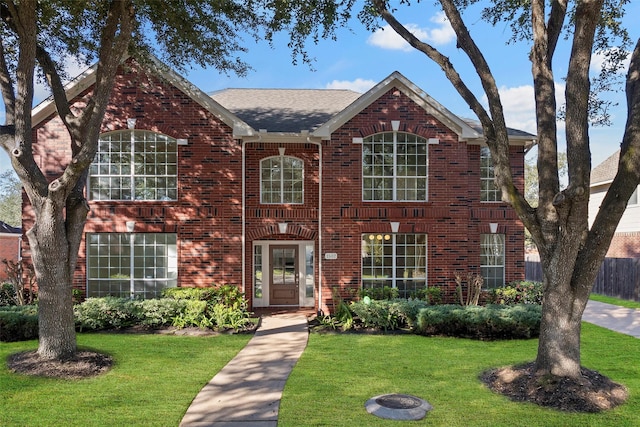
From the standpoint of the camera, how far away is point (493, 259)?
14047 mm

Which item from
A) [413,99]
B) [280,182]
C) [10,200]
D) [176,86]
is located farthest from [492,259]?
[10,200]

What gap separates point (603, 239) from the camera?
20.6ft

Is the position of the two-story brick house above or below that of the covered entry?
above

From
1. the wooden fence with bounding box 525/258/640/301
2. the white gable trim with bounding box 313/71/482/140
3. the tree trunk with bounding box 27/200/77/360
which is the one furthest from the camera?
the wooden fence with bounding box 525/258/640/301

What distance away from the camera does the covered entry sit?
45.9ft

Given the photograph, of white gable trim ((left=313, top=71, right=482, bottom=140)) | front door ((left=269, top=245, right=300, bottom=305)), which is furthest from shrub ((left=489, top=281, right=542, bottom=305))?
front door ((left=269, top=245, right=300, bottom=305))

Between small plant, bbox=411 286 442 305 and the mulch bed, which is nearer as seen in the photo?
the mulch bed

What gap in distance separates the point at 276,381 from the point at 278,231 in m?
6.50

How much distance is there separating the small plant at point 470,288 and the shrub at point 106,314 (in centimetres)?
894

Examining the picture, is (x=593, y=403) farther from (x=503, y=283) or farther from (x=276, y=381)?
(x=503, y=283)

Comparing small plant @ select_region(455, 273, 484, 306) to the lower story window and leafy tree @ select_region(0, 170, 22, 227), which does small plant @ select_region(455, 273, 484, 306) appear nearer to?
the lower story window

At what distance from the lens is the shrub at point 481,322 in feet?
33.3

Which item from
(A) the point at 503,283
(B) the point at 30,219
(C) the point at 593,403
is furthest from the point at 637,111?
(B) the point at 30,219

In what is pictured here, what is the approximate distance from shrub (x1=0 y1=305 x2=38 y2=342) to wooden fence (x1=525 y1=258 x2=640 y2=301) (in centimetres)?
2035
